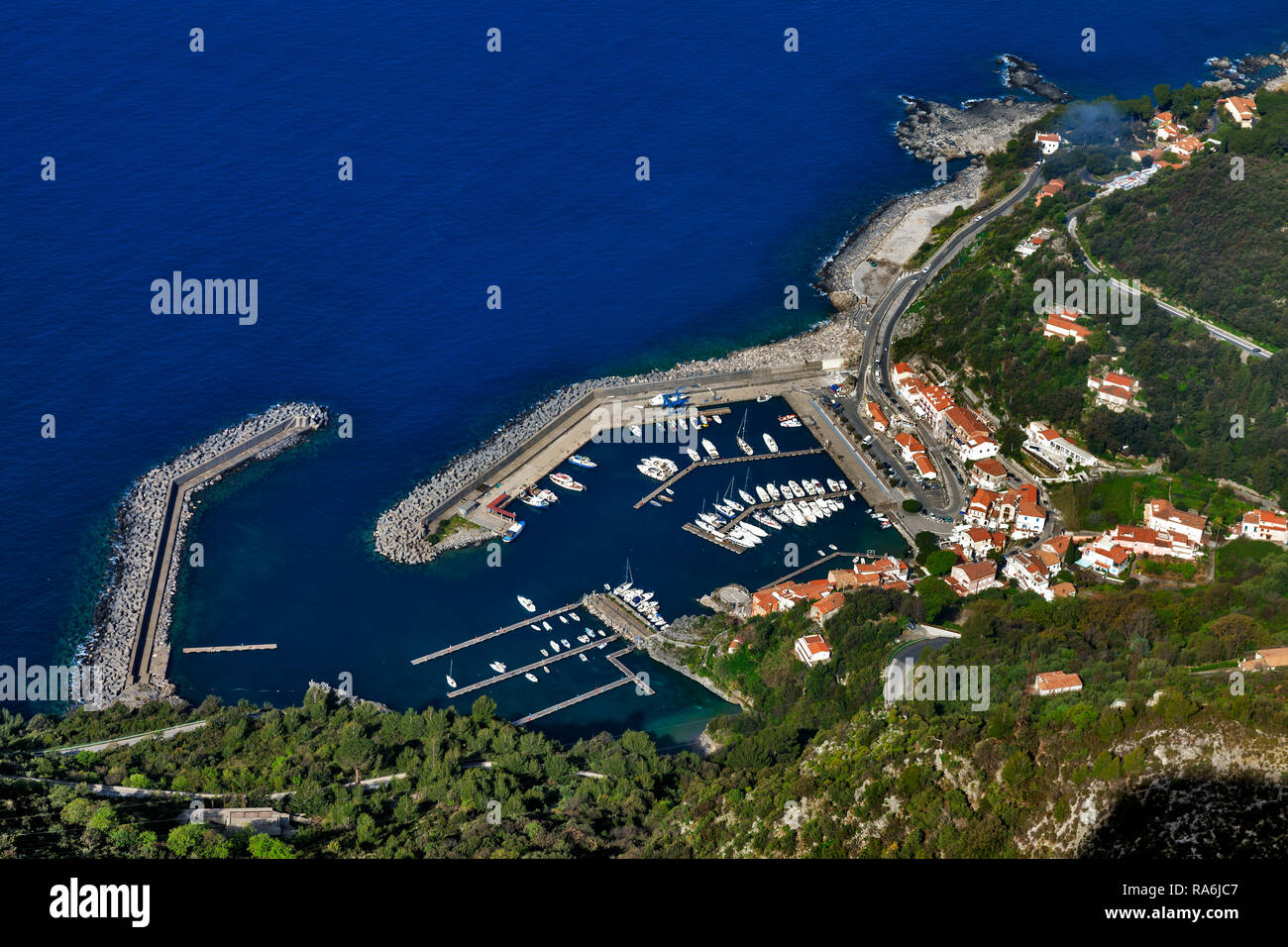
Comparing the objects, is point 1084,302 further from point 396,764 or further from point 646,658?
point 396,764

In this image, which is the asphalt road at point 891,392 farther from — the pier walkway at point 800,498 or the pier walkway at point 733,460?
the pier walkway at point 733,460

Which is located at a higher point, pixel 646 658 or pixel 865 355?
pixel 865 355

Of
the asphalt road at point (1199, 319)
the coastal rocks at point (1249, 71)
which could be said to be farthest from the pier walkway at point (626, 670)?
the coastal rocks at point (1249, 71)

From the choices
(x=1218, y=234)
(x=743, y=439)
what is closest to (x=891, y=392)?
(x=743, y=439)

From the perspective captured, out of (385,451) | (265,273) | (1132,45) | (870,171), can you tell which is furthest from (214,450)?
(1132,45)

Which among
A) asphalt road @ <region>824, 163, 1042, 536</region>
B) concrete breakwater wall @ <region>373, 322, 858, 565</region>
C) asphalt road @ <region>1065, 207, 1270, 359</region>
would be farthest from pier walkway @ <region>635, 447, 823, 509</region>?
asphalt road @ <region>1065, 207, 1270, 359</region>

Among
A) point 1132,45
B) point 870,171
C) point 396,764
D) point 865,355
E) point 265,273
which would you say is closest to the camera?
point 396,764

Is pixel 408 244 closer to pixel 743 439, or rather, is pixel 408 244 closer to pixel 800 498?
pixel 743 439
